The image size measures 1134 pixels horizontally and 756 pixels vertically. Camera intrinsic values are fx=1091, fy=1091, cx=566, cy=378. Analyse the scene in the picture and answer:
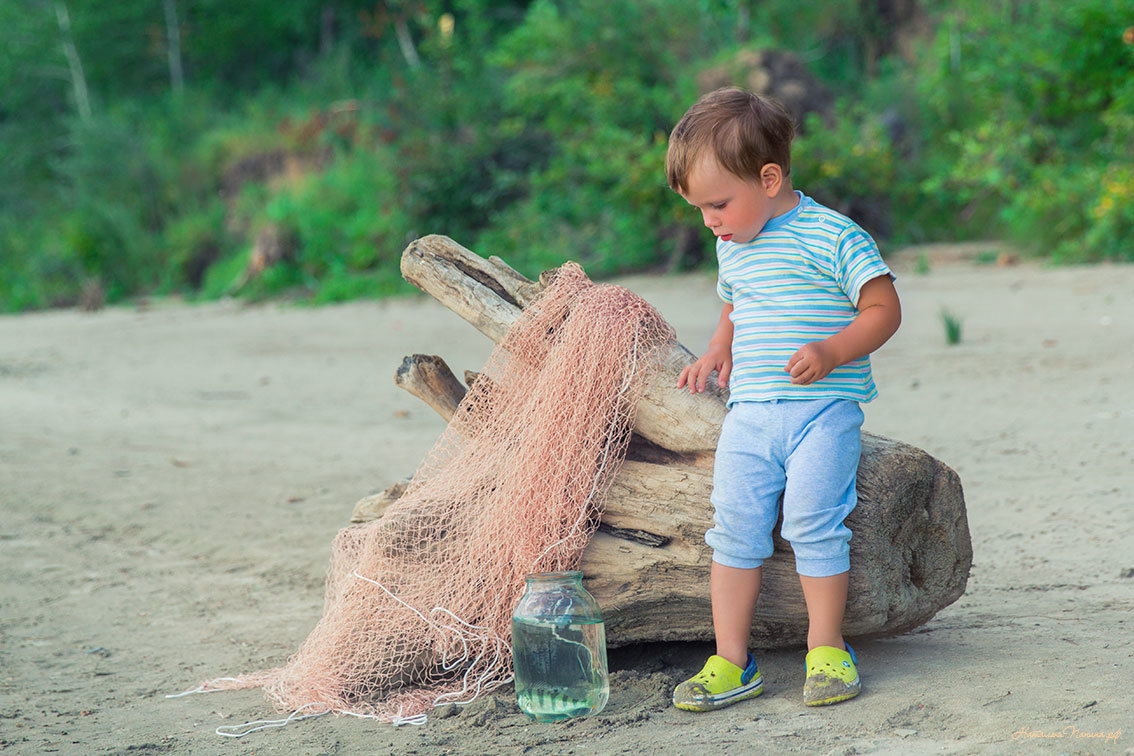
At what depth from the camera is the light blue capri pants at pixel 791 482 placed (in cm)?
269

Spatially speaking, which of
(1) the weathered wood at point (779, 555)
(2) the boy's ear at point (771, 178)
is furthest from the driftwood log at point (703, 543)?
(2) the boy's ear at point (771, 178)

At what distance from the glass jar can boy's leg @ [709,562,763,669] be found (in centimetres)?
31

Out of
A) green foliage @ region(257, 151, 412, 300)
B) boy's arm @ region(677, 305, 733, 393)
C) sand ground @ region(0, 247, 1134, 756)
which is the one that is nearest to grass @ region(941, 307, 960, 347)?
sand ground @ region(0, 247, 1134, 756)

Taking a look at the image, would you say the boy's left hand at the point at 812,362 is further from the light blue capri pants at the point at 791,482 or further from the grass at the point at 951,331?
the grass at the point at 951,331

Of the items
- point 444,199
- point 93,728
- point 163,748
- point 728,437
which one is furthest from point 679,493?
point 444,199

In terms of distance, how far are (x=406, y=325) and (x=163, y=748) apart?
9.46 metres

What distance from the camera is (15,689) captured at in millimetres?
3412

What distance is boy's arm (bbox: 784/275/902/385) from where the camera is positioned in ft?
8.60

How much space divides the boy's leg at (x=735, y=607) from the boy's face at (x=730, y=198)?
2.86 feet

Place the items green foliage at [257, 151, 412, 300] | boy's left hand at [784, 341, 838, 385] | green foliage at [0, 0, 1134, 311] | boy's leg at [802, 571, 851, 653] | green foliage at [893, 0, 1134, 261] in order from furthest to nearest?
green foliage at [257, 151, 412, 300]
green foliage at [0, 0, 1134, 311]
green foliage at [893, 0, 1134, 261]
boy's leg at [802, 571, 851, 653]
boy's left hand at [784, 341, 838, 385]

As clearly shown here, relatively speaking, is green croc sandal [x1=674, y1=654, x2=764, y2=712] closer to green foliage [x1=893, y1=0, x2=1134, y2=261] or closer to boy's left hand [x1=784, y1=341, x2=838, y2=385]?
boy's left hand [x1=784, y1=341, x2=838, y2=385]

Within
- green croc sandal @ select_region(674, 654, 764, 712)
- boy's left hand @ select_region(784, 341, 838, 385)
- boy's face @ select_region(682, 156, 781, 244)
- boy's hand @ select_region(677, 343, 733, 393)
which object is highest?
boy's face @ select_region(682, 156, 781, 244)

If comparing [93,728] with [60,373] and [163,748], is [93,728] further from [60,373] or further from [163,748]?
[60,373]

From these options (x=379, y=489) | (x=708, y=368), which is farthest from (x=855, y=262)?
(x=379, y=489)
